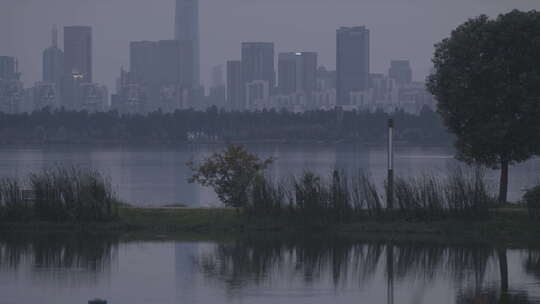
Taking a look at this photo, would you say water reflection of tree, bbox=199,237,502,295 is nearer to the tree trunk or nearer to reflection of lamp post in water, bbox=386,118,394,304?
reflection of lamp post in water, bbox=386,118,394,304

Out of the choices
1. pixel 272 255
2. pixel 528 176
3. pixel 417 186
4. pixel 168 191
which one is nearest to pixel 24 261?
pixel 272 255

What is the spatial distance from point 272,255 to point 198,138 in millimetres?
135062

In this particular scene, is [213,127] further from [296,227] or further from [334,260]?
[334,260]

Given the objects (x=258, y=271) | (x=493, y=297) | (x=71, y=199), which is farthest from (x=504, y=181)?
(x=493, y=297)

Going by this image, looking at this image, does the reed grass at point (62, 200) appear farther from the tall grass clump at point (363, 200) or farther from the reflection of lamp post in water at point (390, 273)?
the reflection of lamp post in water at point (390, 273)

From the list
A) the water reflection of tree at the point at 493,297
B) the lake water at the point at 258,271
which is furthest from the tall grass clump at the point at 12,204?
the water reflection of tree at the point at 493,297

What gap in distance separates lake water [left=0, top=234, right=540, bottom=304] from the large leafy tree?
5.23 metres

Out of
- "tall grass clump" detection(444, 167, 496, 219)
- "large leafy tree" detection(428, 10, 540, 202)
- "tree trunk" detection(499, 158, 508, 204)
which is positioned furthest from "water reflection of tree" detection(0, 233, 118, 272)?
"tree trunk" detection(499, 158, 508, 204)

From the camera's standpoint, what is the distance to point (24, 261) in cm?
2000

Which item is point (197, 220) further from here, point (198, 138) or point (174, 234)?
point (198, 138)

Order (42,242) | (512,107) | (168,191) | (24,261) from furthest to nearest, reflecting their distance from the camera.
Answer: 1. (168,191)
2. (512,107)
3. (42,242)
4. (24,261)

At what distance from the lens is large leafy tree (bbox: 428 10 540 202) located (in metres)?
26.3

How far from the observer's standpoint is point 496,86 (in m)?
26.7

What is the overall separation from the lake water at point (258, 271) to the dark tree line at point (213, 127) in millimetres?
122875
